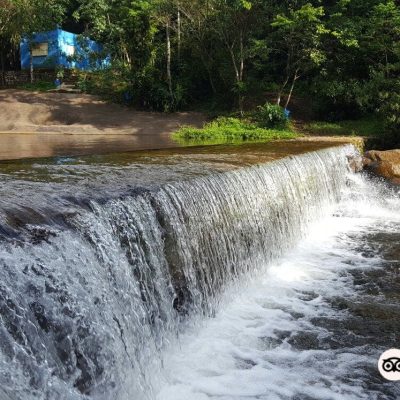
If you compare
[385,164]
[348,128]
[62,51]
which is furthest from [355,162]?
[62,51]

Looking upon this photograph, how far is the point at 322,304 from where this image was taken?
18.1ft

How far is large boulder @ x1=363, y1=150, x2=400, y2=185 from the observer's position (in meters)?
11.8

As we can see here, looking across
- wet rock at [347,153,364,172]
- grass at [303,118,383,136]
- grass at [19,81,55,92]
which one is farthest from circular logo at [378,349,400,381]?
grass at [19,81,55,92]

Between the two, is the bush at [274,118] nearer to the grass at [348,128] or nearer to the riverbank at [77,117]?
the grass at [348,128]

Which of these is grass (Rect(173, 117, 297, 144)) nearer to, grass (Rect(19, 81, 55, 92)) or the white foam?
the white foam

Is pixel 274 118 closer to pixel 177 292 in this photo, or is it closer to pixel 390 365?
pixel 177 292

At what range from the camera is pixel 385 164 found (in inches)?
471

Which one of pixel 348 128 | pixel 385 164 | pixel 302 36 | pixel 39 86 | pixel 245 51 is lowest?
pixel 385 164

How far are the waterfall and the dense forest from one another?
403 inches

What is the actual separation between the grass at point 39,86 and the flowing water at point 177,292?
2082cm

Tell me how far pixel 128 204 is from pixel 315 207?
5.67m

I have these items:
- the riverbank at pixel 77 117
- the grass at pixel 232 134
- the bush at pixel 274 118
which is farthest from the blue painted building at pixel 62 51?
the bush at pixel 274 118

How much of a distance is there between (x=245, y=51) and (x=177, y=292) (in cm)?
1584

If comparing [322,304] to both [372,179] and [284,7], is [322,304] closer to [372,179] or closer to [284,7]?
[372,179]
